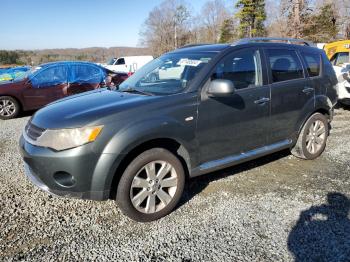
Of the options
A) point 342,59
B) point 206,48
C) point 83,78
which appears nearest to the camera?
point 206,48

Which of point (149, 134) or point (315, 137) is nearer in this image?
point (149, 134)

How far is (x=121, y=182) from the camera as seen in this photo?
3096mm

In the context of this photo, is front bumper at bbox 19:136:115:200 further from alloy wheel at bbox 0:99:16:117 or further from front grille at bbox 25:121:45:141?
alloy wheel at bbox 0:99:16:117

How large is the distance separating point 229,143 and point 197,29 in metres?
67.0

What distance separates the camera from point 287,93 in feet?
14.3

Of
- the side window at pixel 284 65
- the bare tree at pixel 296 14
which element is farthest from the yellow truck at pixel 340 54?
the bare tree at pixel 296 14

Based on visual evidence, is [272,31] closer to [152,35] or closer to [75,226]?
A: [152,35]

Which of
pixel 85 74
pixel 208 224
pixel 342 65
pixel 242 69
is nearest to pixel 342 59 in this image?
pixel 342 65

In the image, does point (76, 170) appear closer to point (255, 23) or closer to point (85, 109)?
point (85, 109)

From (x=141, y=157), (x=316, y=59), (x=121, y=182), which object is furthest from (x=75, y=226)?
(x=316, y=59)

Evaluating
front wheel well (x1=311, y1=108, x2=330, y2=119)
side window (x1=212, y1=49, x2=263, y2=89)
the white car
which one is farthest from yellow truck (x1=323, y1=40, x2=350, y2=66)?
the white car

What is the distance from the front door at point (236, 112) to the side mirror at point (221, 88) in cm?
9

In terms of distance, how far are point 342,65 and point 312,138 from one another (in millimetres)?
5910

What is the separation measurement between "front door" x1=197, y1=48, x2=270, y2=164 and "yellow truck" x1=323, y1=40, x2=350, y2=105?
5.33 meters
